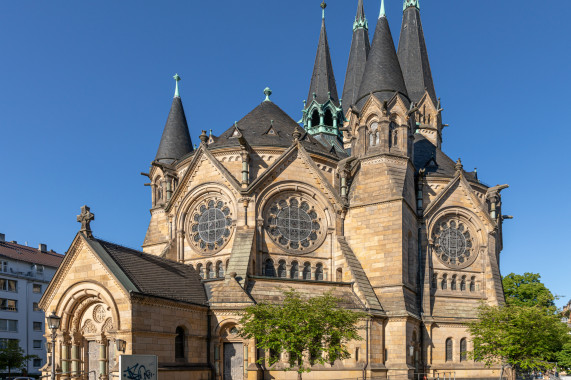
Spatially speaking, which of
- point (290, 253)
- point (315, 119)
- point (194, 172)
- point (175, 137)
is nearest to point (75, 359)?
point (290, 253)

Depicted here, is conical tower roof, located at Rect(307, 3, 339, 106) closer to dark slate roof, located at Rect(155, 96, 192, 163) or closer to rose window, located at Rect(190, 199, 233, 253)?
dark slate roof, located at Rect(155, 96, 192, 163)

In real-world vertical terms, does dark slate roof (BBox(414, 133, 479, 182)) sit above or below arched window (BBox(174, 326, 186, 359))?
above

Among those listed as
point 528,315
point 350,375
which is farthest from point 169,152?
point 528,315

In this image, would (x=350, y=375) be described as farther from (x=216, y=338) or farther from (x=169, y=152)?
(x=169, y=152)

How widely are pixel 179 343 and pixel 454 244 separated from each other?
77.0 feet

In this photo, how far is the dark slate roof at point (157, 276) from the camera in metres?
27.8

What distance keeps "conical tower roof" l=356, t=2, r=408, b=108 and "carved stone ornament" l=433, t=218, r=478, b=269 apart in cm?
1022

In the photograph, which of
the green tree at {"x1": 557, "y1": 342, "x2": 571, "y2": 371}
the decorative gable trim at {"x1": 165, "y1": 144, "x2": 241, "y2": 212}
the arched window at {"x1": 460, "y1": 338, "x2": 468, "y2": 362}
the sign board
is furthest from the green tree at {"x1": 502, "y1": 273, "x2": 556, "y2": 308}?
the sign board

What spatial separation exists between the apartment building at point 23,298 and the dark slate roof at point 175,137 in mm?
22933

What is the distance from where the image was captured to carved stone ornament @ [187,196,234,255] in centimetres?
3831

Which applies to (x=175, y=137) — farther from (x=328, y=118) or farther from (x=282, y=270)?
(x=282, y=270)

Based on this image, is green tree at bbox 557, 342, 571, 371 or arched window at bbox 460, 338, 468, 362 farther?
green tree at bbox 557, 342, 571, 371

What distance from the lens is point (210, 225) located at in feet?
128

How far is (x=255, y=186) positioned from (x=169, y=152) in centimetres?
1430
